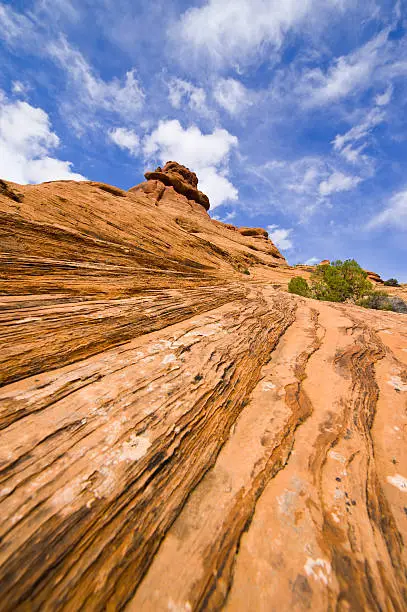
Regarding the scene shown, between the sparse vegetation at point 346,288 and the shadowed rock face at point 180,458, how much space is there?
2169 centimetres

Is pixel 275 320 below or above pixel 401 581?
above

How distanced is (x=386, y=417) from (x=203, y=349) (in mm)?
4713

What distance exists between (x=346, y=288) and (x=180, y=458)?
3097cm

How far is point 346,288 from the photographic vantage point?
2919cm

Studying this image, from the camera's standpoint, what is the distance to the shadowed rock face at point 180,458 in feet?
8.88

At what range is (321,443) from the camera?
481 cm

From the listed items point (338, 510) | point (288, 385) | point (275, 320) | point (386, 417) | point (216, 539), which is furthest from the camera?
point (275, 320)

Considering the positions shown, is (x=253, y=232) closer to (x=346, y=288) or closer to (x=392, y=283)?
(x=392, y=283)

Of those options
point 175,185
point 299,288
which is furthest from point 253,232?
point 299,288

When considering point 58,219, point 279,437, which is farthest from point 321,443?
point 58,219

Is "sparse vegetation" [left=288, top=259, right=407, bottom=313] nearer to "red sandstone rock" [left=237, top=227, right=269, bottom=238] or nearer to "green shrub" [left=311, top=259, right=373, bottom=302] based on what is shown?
"green shrub" [left=311, top=259, right=373, bottom=302]

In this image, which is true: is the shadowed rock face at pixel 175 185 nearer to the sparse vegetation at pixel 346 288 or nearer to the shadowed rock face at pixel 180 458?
the sparse vegetation at pixel 346 288

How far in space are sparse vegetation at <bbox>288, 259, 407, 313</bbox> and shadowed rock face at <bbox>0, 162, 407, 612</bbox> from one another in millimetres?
21688

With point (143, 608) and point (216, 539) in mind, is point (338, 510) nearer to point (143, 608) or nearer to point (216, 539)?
point (216, 539)
